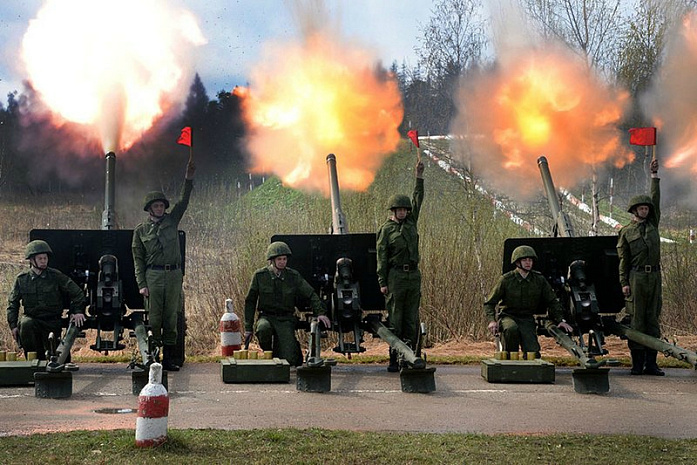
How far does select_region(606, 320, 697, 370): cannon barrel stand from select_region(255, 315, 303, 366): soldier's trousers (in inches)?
163

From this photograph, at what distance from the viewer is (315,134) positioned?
57.9 ft

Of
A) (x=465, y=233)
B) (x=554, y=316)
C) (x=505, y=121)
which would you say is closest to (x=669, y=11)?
(x=505, y=121)

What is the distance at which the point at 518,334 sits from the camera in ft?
45.9

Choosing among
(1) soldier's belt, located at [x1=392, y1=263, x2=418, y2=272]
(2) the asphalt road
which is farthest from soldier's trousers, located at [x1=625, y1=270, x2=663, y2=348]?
(1) soldier's belt, located at [x1=392, y1=263, x2=418, y2=272]

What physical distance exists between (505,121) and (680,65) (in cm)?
355

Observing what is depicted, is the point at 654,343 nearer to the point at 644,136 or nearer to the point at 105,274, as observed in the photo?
the point at 644,136

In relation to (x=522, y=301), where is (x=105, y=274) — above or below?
above

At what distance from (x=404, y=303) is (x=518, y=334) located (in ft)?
4.95

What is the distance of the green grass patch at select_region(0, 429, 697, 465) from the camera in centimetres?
862

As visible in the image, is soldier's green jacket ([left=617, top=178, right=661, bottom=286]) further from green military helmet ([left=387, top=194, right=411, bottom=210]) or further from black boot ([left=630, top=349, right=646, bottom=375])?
green military helmet ([left=387, top=194, right=411, bottom=210])

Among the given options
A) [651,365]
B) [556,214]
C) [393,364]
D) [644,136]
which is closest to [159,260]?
[393,364]

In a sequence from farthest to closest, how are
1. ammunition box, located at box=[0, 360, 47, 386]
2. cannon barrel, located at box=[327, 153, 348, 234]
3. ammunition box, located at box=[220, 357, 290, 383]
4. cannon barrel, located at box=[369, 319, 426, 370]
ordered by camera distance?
cannon barrel, located at box=[327, 153, 348, 234] < ammunition box, located at box=[220, 357, 290, 383] < ammunition box, located at box=[0, 360, 47, 386] < cannon barrel, located at box=[369, 319, 426, 370]

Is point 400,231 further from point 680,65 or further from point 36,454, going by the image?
point 680,65

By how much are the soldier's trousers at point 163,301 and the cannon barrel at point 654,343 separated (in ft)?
18.6
